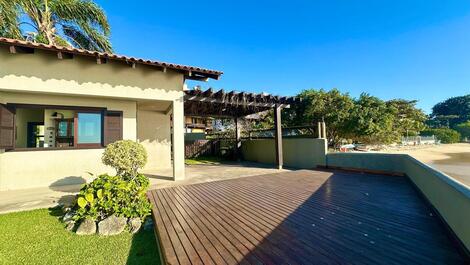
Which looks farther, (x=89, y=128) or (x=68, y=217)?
(x=89, y=128)

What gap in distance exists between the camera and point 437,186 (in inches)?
141

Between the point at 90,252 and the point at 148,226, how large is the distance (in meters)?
0.98

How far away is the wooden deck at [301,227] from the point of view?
92.7 inches

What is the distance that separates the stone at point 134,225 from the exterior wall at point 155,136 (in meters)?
6.32

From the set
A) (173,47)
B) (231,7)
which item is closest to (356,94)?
(231,7)

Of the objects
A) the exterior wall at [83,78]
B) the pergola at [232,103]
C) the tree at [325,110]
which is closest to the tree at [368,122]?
the tree at [325,110]

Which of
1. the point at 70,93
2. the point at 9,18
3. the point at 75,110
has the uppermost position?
the point at 9,18

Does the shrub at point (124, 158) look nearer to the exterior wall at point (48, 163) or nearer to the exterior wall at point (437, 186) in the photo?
the exterior wall at point (48, 163)

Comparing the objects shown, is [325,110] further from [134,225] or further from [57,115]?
[57,115]

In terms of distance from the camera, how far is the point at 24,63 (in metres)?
5.27

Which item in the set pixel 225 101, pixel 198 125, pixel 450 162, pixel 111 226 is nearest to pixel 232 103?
pixel 225 101

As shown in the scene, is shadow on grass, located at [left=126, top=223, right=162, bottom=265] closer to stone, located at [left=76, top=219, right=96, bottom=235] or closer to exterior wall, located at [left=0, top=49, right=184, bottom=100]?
stone, located at [left=76, top=219, right=96, bottom=235]

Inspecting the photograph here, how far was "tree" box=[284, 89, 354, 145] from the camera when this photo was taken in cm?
1488

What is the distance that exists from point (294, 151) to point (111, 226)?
8546 millimetres
